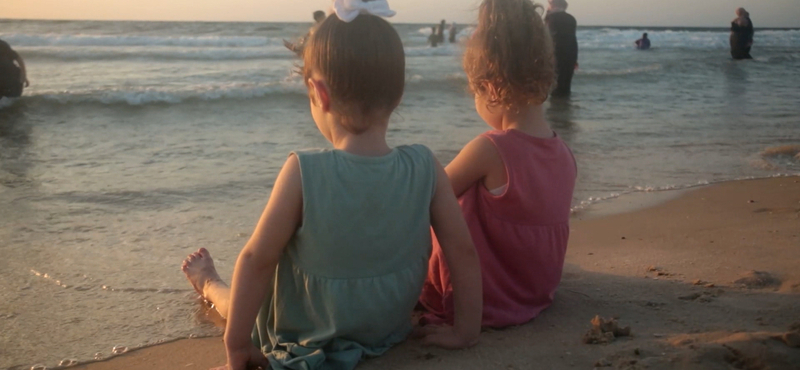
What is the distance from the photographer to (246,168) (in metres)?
5.05

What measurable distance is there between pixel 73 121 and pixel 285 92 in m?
3.08

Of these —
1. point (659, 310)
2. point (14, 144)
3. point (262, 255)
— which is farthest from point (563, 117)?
point (262, 255)

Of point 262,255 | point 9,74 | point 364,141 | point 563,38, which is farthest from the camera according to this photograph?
point 563,38

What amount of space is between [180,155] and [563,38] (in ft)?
19.7

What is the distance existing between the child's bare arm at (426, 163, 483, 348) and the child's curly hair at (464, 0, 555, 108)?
0.42 meters

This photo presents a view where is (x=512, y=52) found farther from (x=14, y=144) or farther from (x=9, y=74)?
(x=9, y=74)

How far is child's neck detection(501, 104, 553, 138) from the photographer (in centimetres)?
231

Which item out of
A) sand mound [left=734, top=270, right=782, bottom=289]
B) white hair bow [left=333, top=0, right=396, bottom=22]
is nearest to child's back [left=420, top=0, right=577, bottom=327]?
white hair bow [left=333, top=0, right=396, bottom=22]

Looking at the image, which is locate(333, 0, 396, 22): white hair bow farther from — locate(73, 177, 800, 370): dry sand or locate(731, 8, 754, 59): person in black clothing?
locate(731, 8, 754, 59): person in black clothing

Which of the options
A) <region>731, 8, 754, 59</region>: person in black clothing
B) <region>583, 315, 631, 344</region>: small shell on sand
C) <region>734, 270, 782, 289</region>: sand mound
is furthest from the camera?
<region>731, 8, 754, 59</region>: person in black clothing

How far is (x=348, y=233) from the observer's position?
188 centimetres

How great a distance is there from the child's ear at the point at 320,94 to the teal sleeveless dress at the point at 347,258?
Result: 0.13m

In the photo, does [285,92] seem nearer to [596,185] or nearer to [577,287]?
[596,185]

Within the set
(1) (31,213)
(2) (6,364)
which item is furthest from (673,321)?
(1) (31,213)
